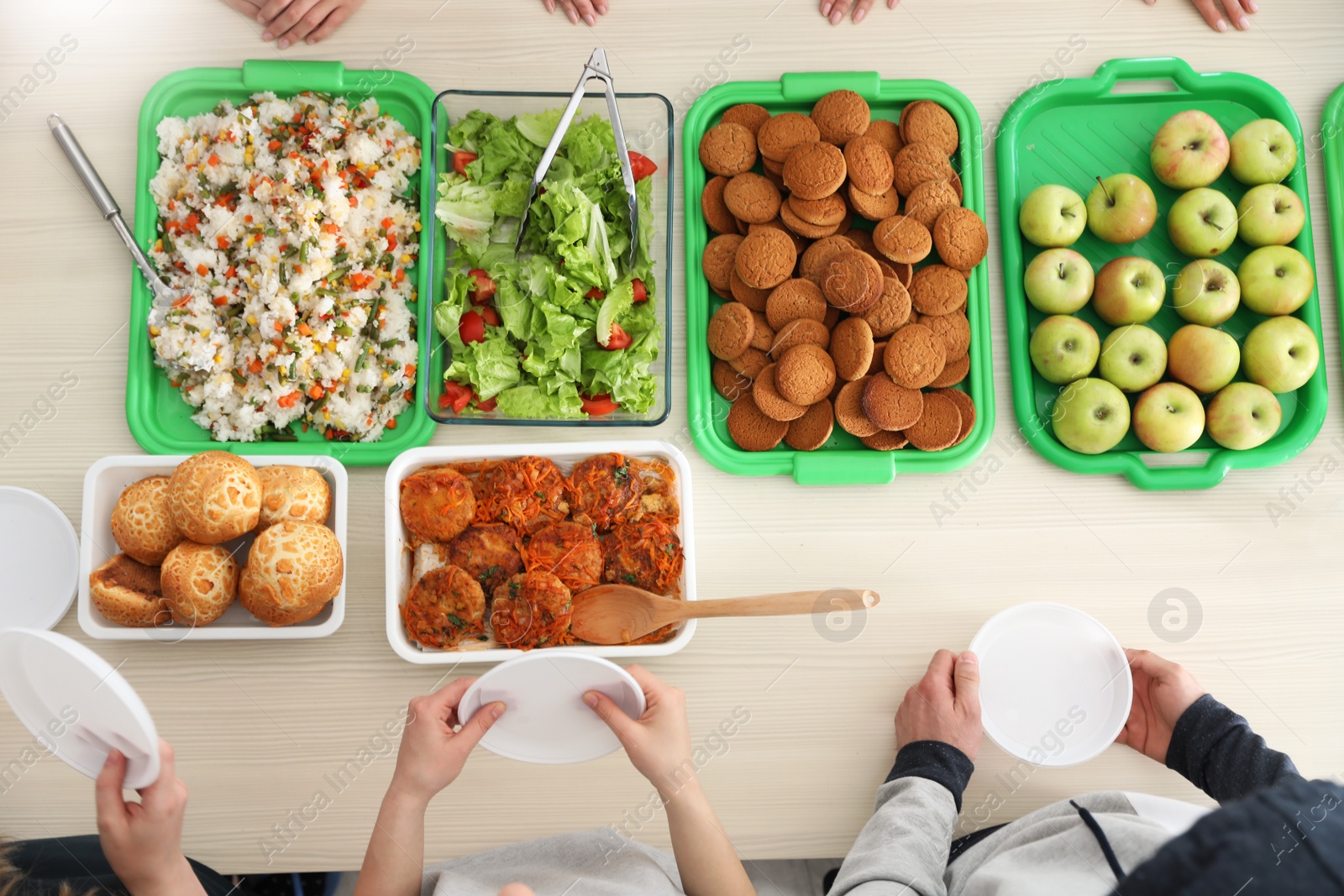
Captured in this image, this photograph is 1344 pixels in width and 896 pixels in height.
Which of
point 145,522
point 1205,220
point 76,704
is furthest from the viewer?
point 1205,220

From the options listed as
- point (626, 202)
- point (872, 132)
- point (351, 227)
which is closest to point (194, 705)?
point (351, 227)

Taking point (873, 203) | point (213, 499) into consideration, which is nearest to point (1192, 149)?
point (873, 203)

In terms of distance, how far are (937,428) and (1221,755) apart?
2.14ft

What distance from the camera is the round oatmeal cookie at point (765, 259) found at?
134 cm

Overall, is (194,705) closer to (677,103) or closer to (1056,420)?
(677,103)

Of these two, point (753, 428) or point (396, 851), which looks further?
point (753, 428)

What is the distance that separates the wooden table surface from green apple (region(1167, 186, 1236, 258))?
21 centimetres

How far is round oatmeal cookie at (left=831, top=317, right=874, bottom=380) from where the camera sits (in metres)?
1.31

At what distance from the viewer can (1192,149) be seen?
4.67ft

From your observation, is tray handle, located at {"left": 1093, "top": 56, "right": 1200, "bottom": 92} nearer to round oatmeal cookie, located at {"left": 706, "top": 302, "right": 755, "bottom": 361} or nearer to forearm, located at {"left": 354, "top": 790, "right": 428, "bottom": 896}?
round oatmeal cookie, located at {"left": 706, "top": 302, "right": 755, "bottom": 361}

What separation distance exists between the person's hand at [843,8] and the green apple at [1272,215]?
740 millimetres

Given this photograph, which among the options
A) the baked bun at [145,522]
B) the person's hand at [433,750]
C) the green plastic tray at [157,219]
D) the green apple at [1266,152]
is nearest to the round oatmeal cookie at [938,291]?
the green apple at [1266,152]

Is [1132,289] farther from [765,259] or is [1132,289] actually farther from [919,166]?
[765,259]

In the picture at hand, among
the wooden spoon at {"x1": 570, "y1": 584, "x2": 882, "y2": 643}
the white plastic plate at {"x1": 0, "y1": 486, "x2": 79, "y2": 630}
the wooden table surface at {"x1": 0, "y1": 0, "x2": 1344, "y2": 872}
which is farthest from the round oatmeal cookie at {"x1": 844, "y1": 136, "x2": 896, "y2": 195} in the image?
the white plastic plate at {"x1": 0, "y1": 486, "x2": 79, "y2": 630}
